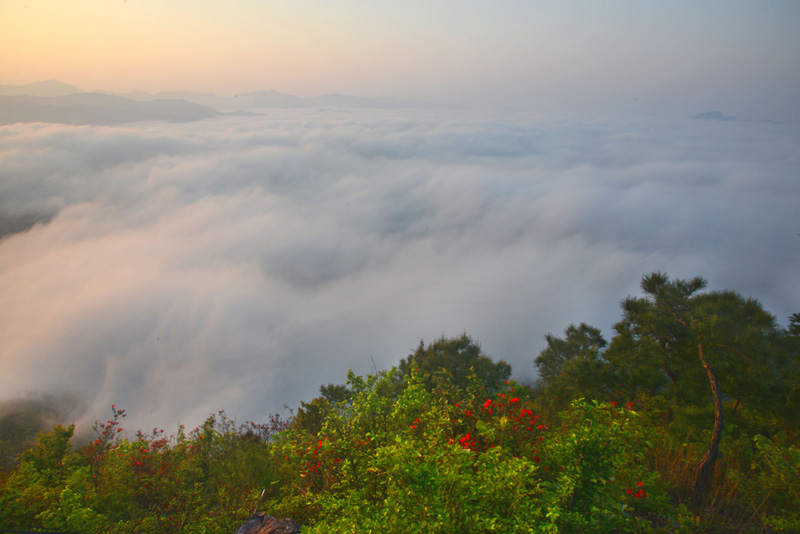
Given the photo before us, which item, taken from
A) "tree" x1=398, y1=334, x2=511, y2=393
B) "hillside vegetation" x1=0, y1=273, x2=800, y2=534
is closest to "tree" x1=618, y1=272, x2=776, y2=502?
"hillside vegetation" x1=0, y1=273, x2=800, y2=534

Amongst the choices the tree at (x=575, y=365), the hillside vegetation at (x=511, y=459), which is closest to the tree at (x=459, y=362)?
the tree at (x=575, y=365)

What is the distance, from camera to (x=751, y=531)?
4328mm

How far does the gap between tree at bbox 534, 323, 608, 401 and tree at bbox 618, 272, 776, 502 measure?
1.87m

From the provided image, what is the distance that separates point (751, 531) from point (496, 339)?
66.0 meters

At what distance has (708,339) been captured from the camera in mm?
5992

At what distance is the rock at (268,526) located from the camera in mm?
4359

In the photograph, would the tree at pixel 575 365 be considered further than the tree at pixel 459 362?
No

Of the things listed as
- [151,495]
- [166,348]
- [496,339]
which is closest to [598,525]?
[151,495]

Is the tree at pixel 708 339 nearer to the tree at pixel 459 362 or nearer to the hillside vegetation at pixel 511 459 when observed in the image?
the hillside vegetation at pixel 511 459

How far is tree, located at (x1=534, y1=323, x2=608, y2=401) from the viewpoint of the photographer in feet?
32.4

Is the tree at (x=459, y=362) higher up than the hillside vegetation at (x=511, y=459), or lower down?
lower down

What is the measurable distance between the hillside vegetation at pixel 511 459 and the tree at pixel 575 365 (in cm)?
16

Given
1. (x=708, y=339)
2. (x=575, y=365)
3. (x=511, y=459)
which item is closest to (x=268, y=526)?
(x=511, y=459)

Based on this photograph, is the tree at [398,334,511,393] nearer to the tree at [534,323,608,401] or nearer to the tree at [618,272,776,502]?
the tree at [534,323,608,401]
